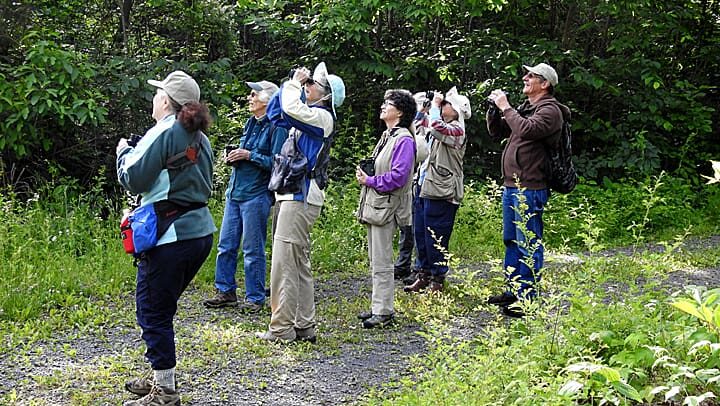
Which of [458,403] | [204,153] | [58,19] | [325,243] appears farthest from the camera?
[58,19]

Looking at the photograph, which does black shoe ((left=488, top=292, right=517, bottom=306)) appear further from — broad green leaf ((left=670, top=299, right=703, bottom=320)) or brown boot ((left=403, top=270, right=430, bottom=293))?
broad green leaf ((left=670, top=299, right=703, bottom=320))

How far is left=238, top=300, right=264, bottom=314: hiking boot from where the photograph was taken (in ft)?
20.9

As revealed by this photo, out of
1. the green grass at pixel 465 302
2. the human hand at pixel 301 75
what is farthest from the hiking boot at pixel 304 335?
the human hand at pixel 301 75

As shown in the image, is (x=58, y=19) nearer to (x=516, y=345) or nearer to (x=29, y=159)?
(x=29, y=159)

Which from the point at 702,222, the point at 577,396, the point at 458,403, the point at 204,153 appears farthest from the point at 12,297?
the point at 702,222

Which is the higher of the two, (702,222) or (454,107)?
(454,107)

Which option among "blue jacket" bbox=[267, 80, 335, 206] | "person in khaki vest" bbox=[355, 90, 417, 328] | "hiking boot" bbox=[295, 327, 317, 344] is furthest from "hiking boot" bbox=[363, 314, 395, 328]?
"blue jacket" bbox=[267, 80, 335, 206]

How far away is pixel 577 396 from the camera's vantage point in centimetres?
326

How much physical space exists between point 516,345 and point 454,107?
133 inches

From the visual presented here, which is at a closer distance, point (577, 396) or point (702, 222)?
point (577, 396)

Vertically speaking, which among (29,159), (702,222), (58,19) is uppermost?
(58,19)

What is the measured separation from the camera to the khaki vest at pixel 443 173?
22.5 ft

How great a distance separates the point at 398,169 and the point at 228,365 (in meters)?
2.03

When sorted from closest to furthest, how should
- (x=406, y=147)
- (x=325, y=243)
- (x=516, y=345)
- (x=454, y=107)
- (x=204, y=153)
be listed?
(x=516, y=345)
(x=204, y=153)
(x=406, y=147)
(x=454, y=107)
(x=325, y=243)
